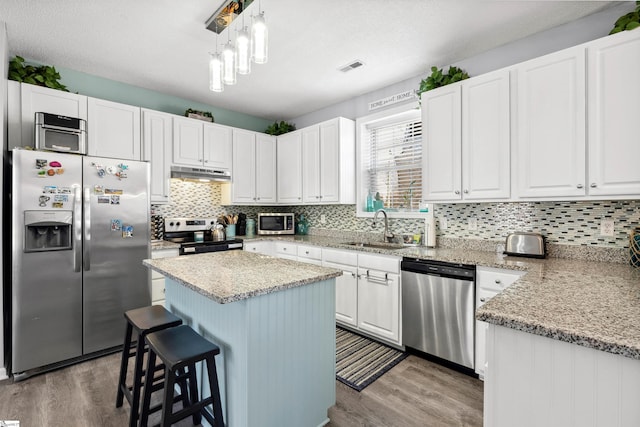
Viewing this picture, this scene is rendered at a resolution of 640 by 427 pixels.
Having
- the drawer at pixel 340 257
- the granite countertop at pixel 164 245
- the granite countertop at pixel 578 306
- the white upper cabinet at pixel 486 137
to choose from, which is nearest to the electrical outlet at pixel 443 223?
the white upper cabinet at pixel 486 137

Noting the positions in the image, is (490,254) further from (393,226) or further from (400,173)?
(400,173)

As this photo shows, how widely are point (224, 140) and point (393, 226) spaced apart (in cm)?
250

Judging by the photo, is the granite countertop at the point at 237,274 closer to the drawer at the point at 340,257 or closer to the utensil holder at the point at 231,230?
the drawer at the point at 340,257

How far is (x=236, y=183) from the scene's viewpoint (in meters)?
4.28

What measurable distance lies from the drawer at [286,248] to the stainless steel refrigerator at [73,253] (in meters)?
1.59

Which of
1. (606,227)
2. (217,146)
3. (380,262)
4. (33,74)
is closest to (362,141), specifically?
(380,262)

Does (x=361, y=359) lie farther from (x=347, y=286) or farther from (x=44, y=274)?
(x=44, y=274)

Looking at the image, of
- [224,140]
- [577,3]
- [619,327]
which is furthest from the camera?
[224,140]

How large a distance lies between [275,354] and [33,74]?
3382 mm

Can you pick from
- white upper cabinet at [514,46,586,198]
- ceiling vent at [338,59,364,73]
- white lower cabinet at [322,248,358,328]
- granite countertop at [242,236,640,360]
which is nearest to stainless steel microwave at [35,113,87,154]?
ceiling vent at [338,59,364,73]

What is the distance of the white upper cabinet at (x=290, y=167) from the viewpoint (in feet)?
14.3

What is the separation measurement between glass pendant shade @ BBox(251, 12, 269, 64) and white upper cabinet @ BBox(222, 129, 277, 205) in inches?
105

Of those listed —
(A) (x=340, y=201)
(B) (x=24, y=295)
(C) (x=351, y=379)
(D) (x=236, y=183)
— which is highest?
(D) (x=236, y=183)

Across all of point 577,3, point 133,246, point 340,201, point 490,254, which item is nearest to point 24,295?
point 133,246
